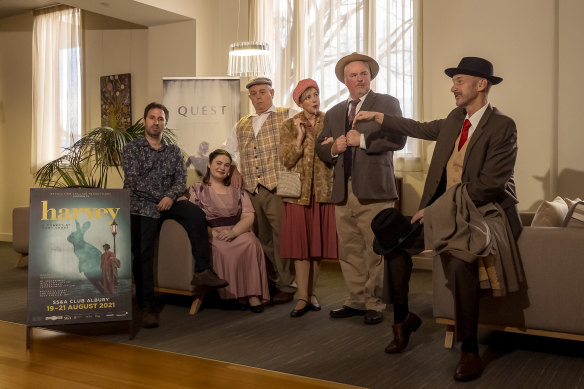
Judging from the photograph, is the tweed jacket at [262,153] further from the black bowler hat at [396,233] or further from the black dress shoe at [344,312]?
the black bowler hat at [396,233]

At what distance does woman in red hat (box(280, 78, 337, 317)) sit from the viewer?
3.99 metres

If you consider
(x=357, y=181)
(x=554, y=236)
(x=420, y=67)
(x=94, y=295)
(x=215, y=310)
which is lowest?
(x=215, y=310)

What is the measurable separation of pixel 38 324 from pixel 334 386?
159 centimetres

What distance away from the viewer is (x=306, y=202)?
3.98 metres

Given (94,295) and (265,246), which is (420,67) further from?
(94,295)

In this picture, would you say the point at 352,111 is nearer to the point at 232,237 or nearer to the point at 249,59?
the point at 232,237

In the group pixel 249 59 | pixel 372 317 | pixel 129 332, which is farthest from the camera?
pixel 249 59

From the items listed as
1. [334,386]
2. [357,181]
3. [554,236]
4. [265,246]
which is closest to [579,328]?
[554,236]

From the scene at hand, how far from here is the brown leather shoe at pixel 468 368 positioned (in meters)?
2.63

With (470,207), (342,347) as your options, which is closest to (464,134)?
(470,207)

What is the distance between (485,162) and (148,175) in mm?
2049

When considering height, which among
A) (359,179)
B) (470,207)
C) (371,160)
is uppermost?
(371,160)

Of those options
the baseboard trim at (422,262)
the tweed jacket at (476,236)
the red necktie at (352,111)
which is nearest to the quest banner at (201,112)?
the baseboard trim at (422,262)

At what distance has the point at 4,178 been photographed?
344 inches
